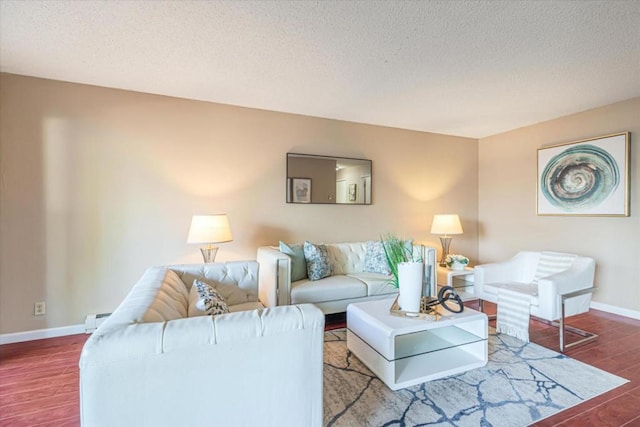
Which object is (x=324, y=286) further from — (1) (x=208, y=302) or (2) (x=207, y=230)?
(1) (x=208, y=302)

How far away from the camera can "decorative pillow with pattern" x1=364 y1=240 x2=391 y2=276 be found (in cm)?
343

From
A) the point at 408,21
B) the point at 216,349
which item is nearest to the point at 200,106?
the point at 408,21

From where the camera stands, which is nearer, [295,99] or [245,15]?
[245,15]

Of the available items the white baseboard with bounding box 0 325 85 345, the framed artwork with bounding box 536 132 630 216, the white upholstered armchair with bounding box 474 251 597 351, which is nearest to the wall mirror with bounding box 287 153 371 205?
the white upholstered armchair with bounding box 474 251 597 351

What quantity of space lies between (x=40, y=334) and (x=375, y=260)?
134 inches

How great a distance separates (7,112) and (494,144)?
5.96 metres

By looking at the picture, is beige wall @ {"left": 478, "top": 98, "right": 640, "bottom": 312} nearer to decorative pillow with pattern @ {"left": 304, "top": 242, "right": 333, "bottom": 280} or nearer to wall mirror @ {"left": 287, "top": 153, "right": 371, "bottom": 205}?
wall mirror @ {"left": 287, "top": 153, "right": 371, "bottom": 205}

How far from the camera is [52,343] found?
2.61 metres

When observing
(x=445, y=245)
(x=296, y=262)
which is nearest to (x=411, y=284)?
(x=296, y=262)

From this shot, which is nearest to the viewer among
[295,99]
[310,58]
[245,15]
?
[245,15]

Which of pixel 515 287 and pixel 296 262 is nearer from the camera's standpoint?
pixel 515 287

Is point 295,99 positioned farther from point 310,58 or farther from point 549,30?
point 549,30

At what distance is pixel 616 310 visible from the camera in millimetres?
3328

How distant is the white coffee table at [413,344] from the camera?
1922 millimetres
